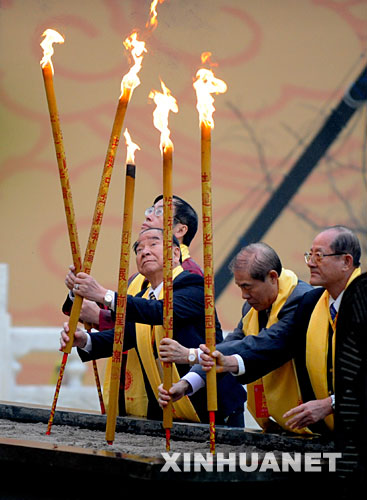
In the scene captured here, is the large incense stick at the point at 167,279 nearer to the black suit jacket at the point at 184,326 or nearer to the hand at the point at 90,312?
the black suit jacket at the point at 184,326

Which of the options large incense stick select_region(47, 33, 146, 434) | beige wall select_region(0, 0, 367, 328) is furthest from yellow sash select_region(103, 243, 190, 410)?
beige wall select_region(0, 0, 367, 328)

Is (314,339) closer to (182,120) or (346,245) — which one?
(346,245)

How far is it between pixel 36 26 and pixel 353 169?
2.28 m

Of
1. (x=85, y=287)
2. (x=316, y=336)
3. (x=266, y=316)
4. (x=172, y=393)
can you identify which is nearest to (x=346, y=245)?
(x=316, y=336)

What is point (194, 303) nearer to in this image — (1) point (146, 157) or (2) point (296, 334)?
(2) point (296, 334)

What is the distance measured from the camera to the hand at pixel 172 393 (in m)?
2.47

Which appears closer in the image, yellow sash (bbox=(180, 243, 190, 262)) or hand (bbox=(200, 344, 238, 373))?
hand (bbox=(200, 344, 238, 373))

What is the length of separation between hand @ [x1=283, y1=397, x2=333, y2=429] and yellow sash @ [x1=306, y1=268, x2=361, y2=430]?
0.63ft

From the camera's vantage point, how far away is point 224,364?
2.56 meters

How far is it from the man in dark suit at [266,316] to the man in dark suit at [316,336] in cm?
2

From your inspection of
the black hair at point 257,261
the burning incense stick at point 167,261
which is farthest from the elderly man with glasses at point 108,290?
the black hair at point 257,261

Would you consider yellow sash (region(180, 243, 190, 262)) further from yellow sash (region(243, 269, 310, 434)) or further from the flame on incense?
the flame on incense

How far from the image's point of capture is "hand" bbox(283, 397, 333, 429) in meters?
2.34

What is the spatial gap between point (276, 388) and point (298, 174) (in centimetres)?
312
